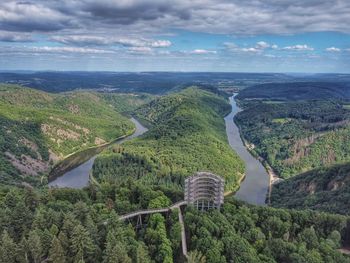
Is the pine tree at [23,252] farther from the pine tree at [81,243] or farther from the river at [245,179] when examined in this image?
the river at [245,179]

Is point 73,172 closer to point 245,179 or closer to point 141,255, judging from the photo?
point 245,179

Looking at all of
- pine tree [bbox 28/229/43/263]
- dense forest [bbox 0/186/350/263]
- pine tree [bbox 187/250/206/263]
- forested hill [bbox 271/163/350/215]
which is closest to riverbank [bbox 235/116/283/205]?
forested hill [bbox 271/163/350/215]

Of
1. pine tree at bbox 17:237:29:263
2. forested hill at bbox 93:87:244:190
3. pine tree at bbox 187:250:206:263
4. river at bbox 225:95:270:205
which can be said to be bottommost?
river at bbox 225:95:270:205

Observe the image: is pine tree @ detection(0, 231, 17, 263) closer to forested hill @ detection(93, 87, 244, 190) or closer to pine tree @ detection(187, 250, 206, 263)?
pine tree @ detection(187, 250, 206, 263)

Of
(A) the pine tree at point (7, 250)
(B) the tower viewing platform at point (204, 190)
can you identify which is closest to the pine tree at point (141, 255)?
(A) the pine tree at point (7, 250)

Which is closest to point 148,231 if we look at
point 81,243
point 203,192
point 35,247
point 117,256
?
point 117,256

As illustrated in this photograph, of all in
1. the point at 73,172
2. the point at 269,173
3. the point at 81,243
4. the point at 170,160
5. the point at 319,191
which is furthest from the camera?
the point at 73,172

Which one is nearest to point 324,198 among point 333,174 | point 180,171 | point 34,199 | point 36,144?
point 333,174
